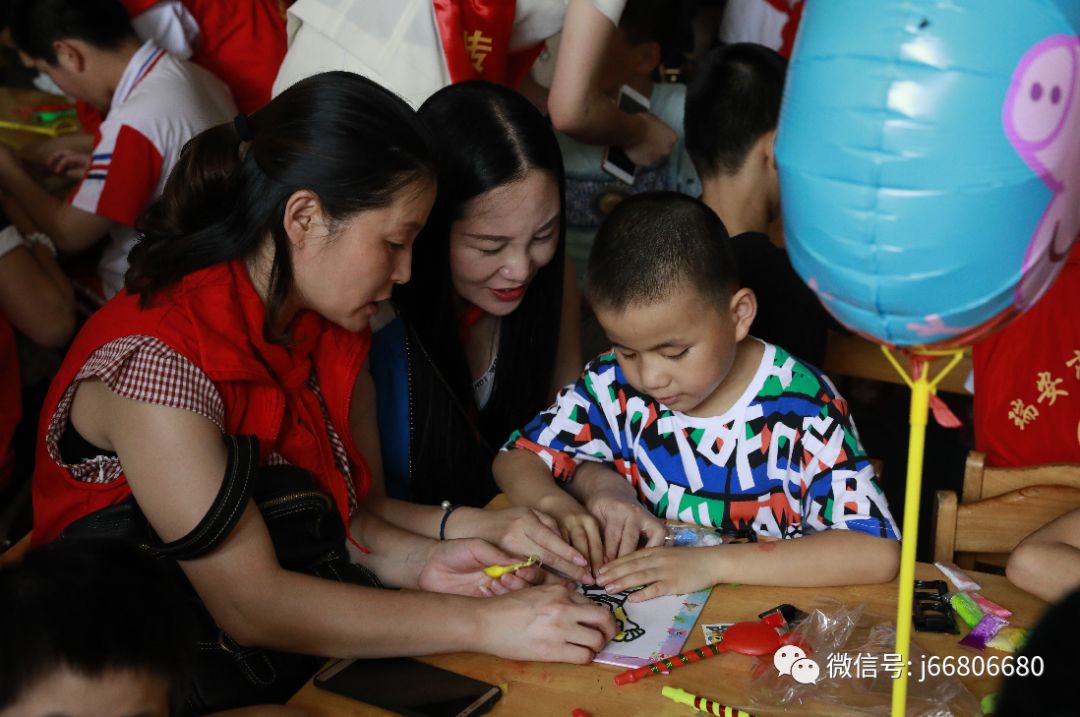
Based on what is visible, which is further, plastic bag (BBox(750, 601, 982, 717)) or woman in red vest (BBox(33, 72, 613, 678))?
woman in red vest (BBox(33, 72, 613, 678))

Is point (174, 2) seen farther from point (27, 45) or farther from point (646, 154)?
point (646, 154)

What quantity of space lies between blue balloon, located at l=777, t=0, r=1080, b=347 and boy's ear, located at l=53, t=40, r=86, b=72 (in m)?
2.28

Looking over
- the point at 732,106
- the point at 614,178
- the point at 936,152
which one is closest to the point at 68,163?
the point at 614,178

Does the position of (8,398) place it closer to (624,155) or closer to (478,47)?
(478,47)

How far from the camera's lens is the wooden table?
47.6 inches

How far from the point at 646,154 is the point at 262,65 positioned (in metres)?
1.15

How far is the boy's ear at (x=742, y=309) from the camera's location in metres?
1.62

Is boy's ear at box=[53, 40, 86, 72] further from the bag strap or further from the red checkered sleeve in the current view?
the bag strap

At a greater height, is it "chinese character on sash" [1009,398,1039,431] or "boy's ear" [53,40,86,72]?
"boy's ear" [53,40,86,72]

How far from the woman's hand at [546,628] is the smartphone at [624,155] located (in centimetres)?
138

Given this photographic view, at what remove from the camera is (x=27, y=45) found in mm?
2816

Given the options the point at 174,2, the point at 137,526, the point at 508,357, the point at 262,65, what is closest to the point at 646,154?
the point at 508,357

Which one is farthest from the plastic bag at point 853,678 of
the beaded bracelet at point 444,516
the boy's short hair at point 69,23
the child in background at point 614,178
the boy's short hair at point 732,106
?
the boy's short hair at point 69,23

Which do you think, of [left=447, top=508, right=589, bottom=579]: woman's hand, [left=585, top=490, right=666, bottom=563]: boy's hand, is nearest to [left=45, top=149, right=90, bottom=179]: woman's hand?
[left=447, top=508, right=589, bottom=579]: woman's hand
